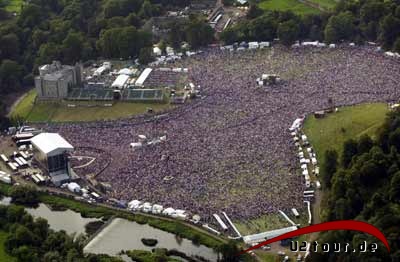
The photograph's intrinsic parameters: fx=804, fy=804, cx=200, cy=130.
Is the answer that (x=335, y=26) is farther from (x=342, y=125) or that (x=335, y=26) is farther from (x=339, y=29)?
(x=342, y=125)

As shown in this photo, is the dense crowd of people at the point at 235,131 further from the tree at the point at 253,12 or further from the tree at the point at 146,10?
the tree at the point at 146,10

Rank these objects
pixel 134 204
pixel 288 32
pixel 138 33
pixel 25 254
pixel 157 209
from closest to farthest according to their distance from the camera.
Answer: pixel 25 254, pixel 157 209, pixel 134 204, pixel 288 32, pixel 138 33

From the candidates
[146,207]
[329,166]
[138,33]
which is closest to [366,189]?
[329,166]

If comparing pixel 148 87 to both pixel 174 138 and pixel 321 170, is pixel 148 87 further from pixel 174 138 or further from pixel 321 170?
pixel 321 170

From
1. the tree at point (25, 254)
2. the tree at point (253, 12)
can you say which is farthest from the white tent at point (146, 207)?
the tree at point (253, 12)

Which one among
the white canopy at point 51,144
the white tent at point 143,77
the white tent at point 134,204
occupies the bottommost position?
the white tent at point 134,204

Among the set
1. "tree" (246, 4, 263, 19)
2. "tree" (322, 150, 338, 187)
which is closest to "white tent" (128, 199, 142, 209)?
"tree" (322, 150, 338, 187)

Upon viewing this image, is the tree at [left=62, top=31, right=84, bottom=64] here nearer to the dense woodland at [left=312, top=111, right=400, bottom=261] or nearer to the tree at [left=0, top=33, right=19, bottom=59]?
the tree at [left=0, top=33, right=19, bottom=59]
